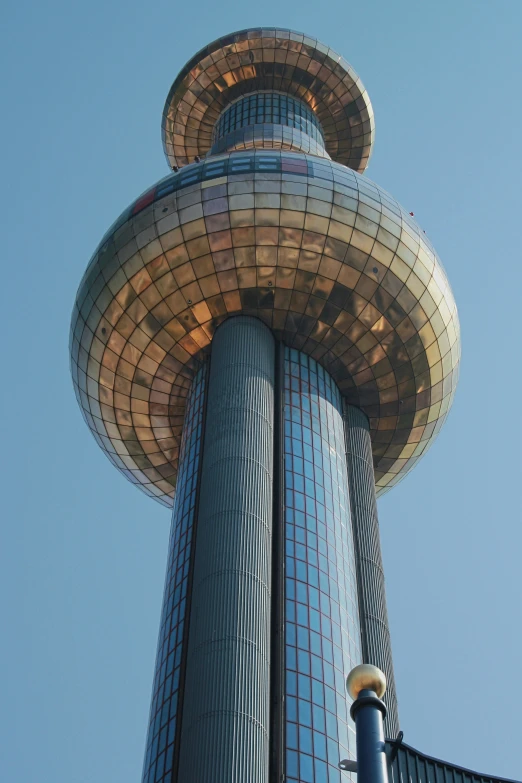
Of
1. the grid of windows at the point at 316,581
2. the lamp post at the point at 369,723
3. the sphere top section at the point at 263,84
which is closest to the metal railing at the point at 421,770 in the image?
the lamp post at the point at 369,723

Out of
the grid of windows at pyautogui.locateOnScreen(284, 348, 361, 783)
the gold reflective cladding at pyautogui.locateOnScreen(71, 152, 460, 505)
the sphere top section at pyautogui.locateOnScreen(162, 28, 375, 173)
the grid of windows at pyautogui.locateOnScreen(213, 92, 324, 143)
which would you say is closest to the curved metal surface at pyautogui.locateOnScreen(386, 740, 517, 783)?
the grid of windows at pyautogui.locateOnScreen(284, 348, 361, 783)

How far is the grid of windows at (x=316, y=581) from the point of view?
1071 inches

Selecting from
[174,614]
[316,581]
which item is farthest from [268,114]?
[174,614]

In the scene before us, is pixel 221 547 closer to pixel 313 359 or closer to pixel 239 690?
pixel 239 690

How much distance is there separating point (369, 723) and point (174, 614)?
71.5 ft

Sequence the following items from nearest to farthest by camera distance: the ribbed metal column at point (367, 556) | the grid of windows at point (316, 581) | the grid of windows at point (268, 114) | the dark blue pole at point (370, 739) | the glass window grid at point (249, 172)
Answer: the dark blue pole at point (370, 739) < the grid of windows at point (316, 581) < the ribbed metal column at point (367, 556) < the glass window grid at point (249, 172) < the grid of windows at point (268, 114)

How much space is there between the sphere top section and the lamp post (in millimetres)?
56029

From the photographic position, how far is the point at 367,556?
121ft

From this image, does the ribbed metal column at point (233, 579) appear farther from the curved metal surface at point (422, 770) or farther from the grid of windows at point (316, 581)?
the curved metal surface at point (422, 770)

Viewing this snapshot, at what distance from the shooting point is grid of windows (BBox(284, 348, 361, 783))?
2720 cm

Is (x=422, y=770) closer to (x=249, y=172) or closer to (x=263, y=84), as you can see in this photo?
(x=249, y=172)

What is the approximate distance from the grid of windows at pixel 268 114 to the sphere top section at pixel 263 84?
1211 millimetres

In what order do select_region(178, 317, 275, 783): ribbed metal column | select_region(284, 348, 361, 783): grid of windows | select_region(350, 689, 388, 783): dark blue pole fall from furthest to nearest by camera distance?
→ select_region(284, 348, 361, 783): grid of windows
select_region(178, 317, 275, 783): ribbed metal column
select_region(350, 689, 388, 783): dark blue pole

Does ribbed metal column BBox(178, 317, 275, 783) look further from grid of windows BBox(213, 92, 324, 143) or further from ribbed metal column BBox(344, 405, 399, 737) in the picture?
grid of windows BBox(213, 92, 324, 143)
